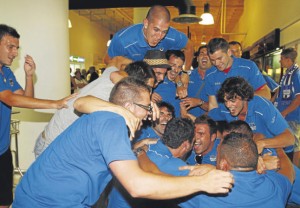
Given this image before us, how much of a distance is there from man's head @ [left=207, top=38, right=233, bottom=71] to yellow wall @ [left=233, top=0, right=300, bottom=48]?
268 cm

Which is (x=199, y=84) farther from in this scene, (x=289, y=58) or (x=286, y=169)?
(x=286, y=169)

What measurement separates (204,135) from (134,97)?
1.44 m

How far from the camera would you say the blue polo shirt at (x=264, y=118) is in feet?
8.27

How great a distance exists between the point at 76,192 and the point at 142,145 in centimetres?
102

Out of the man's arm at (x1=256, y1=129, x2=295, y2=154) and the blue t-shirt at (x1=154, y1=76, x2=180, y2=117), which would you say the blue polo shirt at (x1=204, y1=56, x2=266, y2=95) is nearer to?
the blue t-shirt at (x1=154, y1=76, x2=180, y2=117)

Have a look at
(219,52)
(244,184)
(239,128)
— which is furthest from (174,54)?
→ (244,184)

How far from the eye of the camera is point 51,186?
4.68 feet

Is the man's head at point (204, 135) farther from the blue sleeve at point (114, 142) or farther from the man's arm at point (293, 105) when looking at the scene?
the man's arm at point (293, 105)

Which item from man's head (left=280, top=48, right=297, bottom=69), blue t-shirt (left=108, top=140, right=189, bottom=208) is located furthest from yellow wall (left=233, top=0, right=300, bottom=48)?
blue t-shirt (left=108, top=140, right=189, bottom=208)

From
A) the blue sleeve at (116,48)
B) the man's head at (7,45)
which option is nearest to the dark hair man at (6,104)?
the man's head at (7,45)

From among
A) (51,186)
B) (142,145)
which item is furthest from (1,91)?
(51,186)

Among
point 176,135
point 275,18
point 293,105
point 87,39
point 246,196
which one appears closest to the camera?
point 246,196

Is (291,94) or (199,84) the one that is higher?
(199,84)

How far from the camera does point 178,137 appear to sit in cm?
212
